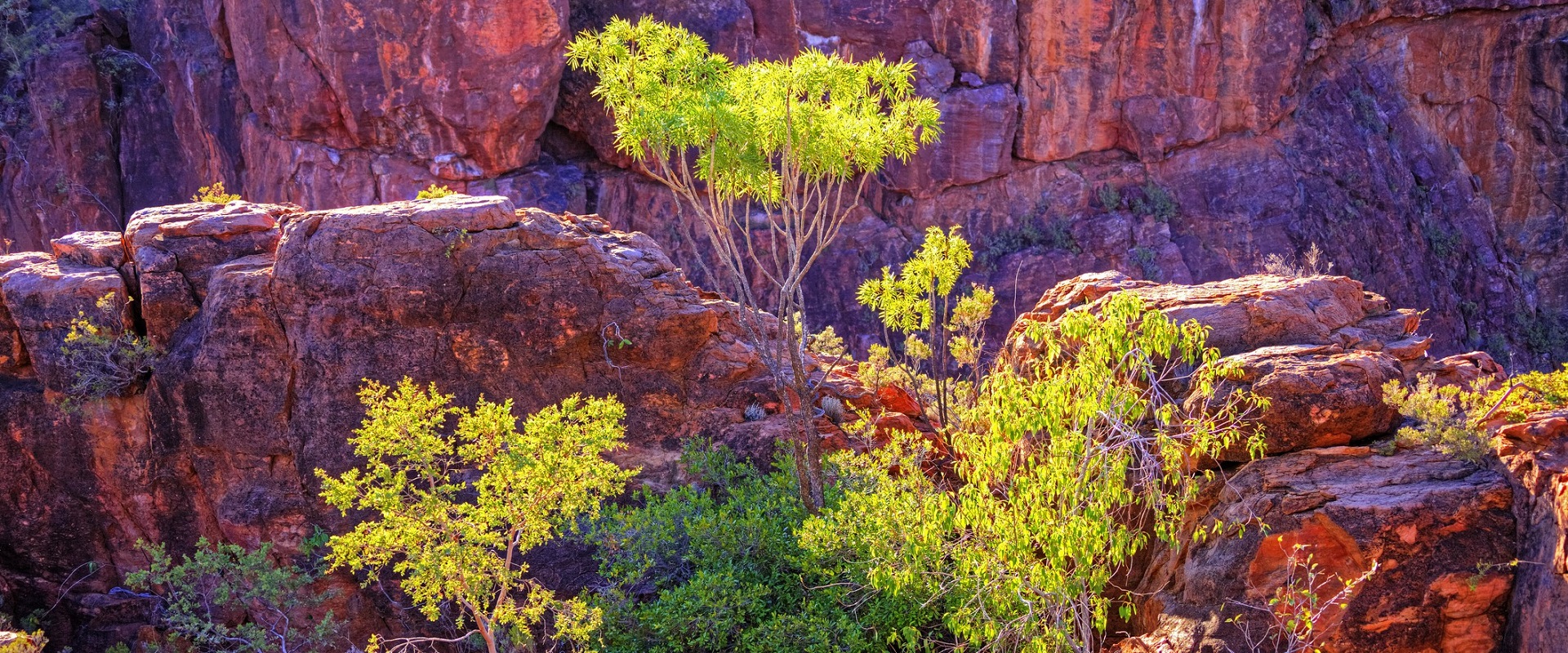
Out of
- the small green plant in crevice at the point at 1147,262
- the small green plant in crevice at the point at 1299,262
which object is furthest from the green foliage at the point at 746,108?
the small green plant in crevice at the point at 1147,262

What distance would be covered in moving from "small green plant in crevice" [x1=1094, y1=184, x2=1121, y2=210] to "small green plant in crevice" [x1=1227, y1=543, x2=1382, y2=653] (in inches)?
899

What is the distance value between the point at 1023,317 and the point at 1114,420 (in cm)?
439

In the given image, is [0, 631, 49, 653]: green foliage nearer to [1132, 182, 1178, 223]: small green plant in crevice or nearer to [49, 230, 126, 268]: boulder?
[49, 230, 126, 268]: boulder

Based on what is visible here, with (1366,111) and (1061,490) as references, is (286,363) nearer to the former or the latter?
(1061,490)

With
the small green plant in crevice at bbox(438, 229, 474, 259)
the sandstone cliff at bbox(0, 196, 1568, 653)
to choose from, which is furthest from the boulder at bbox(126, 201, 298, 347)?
the small green plant in crevice at bbox(438, 229, 474, 259)

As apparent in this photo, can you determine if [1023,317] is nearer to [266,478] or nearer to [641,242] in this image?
[641,242]

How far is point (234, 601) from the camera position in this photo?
12711 mm

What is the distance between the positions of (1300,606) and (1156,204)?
78.1ft

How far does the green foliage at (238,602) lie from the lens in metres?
11.9

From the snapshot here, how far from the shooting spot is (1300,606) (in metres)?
8.12

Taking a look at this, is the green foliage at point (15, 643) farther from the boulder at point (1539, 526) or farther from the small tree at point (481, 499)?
the boulder at point (1539, 526)

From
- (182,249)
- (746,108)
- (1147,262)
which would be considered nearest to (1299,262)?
(1147,262)

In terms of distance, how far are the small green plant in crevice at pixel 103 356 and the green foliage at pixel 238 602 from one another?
1.94 meters

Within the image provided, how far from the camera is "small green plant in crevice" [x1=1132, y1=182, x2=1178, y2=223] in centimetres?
3019
